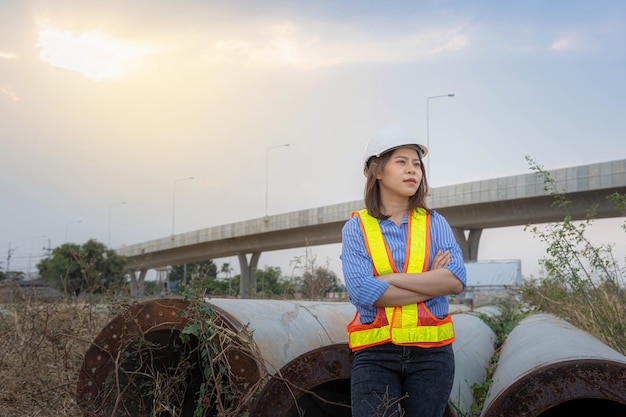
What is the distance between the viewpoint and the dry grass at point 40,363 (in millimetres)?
5043

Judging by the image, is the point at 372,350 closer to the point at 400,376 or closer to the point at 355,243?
the point at 400,376

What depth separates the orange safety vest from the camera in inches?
115

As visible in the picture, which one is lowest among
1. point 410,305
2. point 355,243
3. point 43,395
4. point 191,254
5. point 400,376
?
point 43,395

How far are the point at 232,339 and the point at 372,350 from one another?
44.3 inches

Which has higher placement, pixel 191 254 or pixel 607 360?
pixel 191 254

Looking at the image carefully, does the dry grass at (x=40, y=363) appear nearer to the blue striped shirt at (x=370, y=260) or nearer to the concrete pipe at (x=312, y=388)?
the concrete pipe at (x=312, y=388)

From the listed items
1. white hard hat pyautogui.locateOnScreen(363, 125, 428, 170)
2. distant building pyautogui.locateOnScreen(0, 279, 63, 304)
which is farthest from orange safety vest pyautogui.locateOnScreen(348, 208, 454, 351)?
distant building pyautogui.locateOnScreen(0, 279, 63, 304)

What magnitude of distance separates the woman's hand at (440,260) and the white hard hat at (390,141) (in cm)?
51

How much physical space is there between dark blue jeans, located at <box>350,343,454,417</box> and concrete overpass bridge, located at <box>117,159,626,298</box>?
16.9 metres

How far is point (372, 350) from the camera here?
9.71 feet

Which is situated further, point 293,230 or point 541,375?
point 293,230

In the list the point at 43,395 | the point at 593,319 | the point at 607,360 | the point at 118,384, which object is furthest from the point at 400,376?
the point at 593,319

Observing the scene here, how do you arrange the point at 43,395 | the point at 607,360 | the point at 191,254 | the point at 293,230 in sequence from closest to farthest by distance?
the point at 607,360
the point at 43,395
the point at 293,230
the point at 191,254

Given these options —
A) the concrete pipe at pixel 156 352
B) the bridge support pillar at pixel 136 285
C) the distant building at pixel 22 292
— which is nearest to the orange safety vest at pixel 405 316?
the concrete pipe at pixel 156 352
